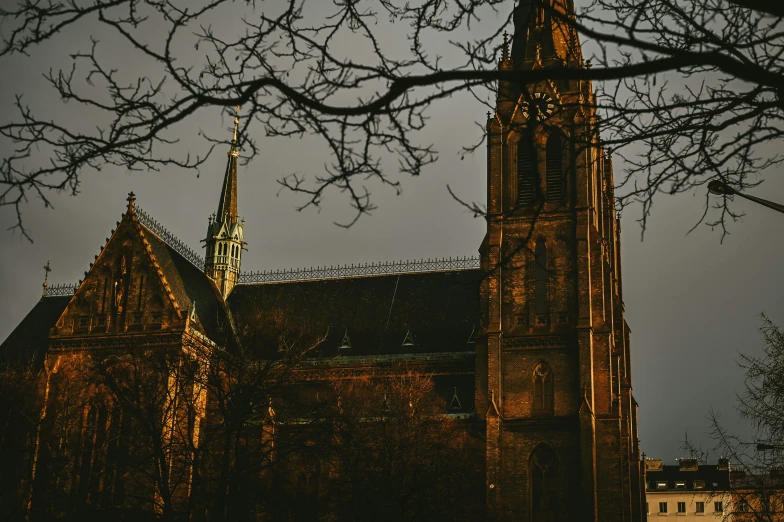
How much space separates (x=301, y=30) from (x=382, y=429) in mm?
29395

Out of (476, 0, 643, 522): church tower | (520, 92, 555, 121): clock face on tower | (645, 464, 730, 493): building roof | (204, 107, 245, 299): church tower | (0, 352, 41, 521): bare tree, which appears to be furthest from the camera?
(645, 464, 730, 493): building roof

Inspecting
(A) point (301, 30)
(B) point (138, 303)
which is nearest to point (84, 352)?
(B) point (138, 303)

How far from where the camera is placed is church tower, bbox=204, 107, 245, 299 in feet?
204

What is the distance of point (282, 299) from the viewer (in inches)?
2373

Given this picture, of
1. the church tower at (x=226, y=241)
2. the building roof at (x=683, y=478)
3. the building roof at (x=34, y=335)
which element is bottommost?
the building roof at (x=683, y=478)

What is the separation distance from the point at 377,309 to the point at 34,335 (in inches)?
731

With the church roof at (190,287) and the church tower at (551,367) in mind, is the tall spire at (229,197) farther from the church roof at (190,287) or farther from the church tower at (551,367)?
the church tower at (551,367)

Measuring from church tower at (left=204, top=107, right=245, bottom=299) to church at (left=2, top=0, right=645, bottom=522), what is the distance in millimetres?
1525

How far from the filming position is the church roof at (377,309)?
54125 millimetres

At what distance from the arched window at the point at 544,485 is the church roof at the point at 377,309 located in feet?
27.6

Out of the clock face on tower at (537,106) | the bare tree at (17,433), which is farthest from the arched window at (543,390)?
the clock face on tower at (537,106)

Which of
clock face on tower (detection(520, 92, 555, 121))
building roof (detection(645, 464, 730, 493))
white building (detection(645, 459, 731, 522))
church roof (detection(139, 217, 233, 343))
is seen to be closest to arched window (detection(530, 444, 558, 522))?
church roof (detection(139, 217, 233, 343))

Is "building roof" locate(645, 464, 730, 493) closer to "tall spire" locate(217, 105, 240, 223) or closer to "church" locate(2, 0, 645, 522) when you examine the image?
"church" locate(2, 0, 645, 522)

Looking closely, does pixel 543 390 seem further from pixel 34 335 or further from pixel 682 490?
pixel 682 490
